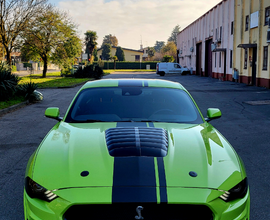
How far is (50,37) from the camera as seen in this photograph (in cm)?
3766

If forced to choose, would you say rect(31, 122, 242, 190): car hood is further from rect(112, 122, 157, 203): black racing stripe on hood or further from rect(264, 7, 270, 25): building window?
rect(264, 7, 270, 25): building window

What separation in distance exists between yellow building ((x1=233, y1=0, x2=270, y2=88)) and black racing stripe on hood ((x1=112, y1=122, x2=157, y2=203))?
2238 cm

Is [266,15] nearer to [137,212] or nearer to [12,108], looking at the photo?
[12,108]

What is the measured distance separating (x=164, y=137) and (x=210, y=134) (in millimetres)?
646

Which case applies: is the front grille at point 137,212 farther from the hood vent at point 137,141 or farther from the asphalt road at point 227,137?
the asphalt road at point 227,137

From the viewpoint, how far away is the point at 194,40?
5269cm

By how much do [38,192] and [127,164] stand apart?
724 mm

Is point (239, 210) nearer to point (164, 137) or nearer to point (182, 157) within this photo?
point (182, 157)

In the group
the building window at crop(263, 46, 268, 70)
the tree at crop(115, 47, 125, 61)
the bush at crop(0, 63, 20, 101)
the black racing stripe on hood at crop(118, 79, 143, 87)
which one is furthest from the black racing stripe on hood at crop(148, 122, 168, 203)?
the tree at crop(115, 47, 125, 61)

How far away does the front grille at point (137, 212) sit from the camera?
8.30 ft

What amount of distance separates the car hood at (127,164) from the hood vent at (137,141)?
6 cm

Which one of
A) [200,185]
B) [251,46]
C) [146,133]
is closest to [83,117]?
[146,133]

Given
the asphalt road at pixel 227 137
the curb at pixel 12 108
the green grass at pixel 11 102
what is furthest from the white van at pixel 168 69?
the asphalt road at pixel 227 137

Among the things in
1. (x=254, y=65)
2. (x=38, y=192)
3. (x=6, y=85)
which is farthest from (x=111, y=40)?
(x=38, y=192)
